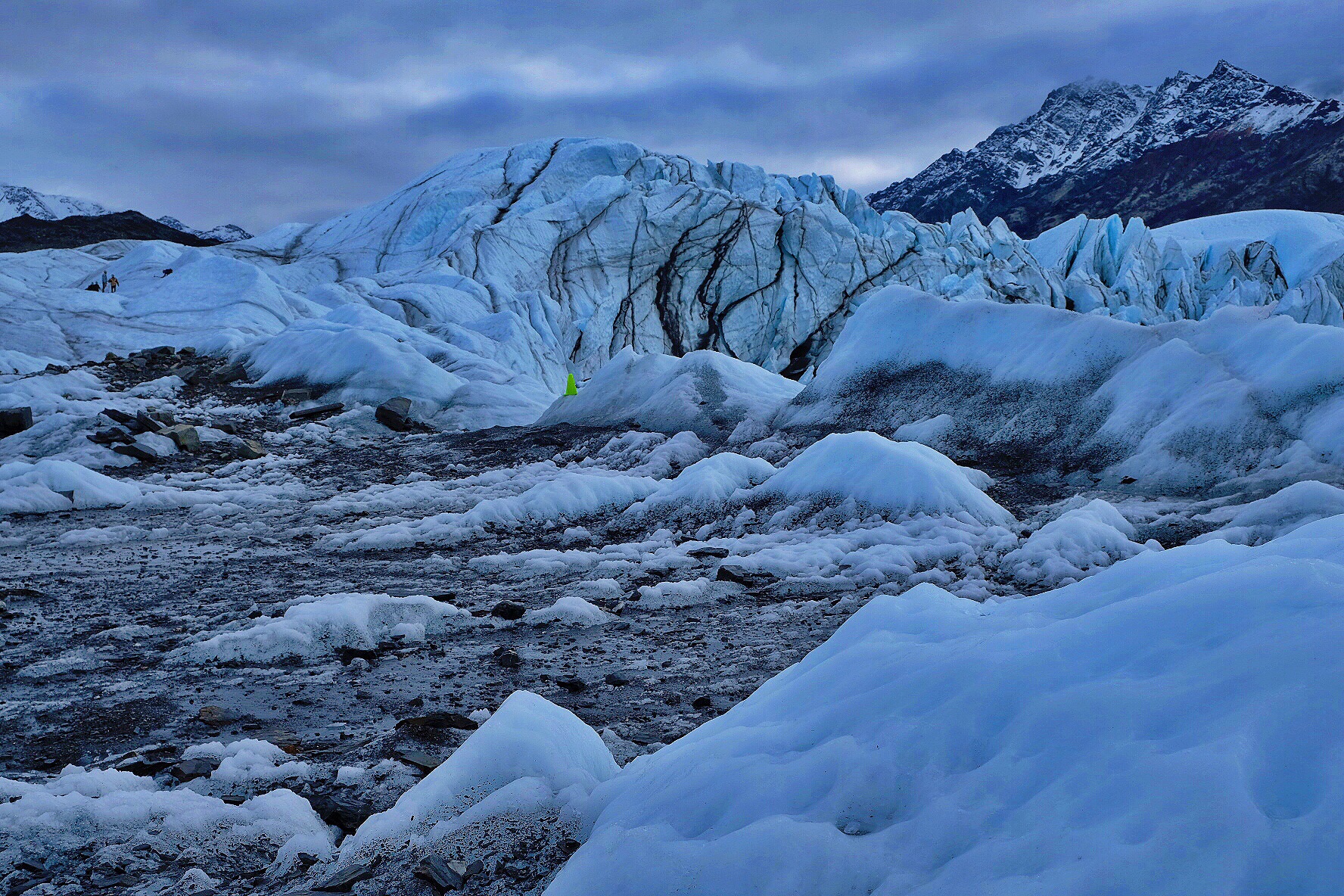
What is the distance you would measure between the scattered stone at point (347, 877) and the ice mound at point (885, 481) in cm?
588

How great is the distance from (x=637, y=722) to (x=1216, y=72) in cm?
18081

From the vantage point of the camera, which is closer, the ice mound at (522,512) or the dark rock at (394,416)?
the ice mound at (522,512)

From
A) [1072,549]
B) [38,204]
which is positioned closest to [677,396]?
[1072,549]

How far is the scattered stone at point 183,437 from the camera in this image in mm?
12703

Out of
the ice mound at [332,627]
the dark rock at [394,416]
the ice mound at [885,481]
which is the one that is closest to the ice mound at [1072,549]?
the ice mound at [885,481]

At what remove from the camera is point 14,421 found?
1248cm

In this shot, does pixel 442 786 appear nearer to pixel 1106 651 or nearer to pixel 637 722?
pixel 637 722

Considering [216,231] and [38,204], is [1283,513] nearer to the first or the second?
[216,231]

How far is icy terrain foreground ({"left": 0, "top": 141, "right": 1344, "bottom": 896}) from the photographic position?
225 centimetres

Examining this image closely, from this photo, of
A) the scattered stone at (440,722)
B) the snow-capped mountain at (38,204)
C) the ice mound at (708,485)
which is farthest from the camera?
the snow-capped mountain at (38,204)

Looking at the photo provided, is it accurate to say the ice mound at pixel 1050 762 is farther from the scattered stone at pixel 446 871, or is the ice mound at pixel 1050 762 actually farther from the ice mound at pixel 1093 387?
the ice mound at pixel 1093 387

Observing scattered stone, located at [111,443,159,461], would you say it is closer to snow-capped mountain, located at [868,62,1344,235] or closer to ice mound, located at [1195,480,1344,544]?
ice mound, located at [1195,480,1344,544]

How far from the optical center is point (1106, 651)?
2.59 m

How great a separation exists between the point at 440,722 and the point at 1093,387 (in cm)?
855
